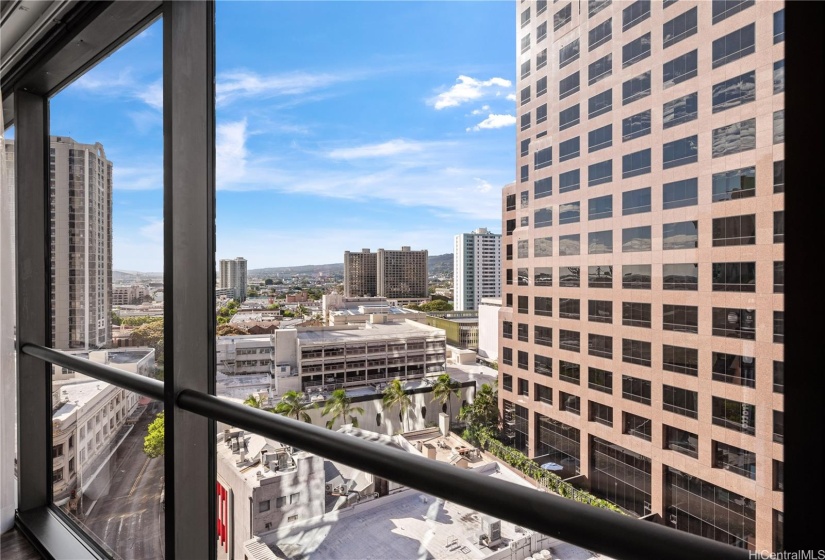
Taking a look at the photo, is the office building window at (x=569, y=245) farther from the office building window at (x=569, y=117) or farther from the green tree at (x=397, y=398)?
the green tree at (x=397, y=398)

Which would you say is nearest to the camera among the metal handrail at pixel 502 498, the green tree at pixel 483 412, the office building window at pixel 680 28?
the metal handrail at pixel 502 498

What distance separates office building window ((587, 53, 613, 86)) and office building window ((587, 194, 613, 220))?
232 mm

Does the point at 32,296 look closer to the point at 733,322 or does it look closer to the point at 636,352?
the point at 636,352

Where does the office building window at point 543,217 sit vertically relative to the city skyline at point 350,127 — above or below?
below

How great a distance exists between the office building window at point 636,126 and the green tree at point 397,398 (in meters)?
0.80

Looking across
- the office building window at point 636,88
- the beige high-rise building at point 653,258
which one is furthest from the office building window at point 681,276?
the office building window at point 636,88

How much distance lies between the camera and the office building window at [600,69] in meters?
0.78

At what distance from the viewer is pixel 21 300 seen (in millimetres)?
2244

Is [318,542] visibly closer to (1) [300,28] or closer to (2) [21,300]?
(1) [300,28]

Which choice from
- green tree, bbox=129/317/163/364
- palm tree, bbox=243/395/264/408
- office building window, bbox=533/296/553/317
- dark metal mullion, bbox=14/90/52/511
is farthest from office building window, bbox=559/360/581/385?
dark metal mullion, bbox=14/90/52/511

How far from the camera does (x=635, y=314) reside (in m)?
0.74

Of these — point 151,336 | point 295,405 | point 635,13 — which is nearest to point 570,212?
point 635,13

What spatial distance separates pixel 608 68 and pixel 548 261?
1.25ft

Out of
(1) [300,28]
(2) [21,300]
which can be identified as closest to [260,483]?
(1) [300,28]
